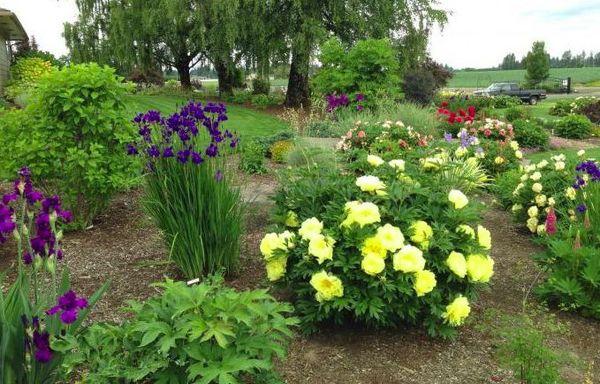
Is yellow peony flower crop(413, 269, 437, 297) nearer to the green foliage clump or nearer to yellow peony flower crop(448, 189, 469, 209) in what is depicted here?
yellow peony flower crop(448, 189, 469, 209)

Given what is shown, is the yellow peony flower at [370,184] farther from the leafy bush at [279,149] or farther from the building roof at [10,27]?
the building roof at [10,27]

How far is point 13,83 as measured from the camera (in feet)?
63.0

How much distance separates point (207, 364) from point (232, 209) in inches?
73.1

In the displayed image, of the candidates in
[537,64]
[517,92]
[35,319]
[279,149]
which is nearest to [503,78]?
[537,64]

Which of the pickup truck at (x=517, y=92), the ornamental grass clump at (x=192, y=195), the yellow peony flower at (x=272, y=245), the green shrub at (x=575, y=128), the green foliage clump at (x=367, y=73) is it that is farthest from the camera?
the pickup truck at (x=517, y=92)

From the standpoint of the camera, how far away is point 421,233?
10.6 ft

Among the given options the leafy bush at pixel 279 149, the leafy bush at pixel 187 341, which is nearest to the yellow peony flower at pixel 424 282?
the leafy bush at pixel 187 341

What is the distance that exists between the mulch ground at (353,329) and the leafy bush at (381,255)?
0.44 ft

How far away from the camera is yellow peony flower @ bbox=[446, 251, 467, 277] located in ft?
10.4

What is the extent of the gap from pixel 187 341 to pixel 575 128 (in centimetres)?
1529

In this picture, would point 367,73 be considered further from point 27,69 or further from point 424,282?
point 27,69

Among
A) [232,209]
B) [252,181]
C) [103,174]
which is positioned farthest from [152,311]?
[252,181]

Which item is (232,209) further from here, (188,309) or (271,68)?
(271,68)

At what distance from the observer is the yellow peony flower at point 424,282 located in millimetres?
3059
